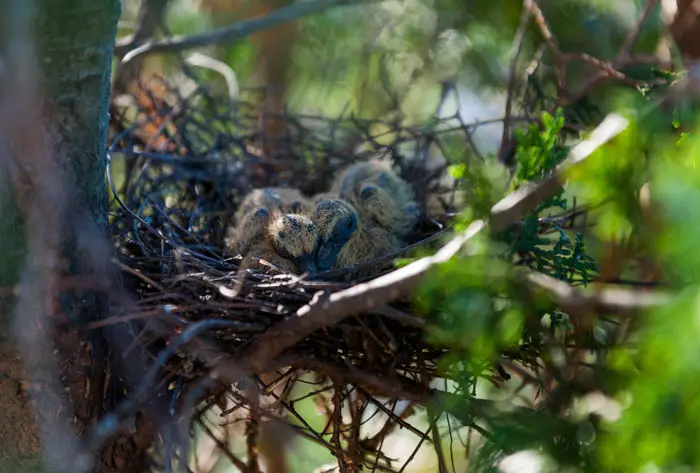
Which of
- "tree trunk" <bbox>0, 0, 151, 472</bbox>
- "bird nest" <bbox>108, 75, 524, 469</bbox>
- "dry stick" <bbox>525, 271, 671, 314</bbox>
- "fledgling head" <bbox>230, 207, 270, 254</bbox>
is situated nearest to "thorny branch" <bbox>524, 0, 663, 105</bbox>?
"bird nest" <bbox>108, 75, 524, 469</bbox>

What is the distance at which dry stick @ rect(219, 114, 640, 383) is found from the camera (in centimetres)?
102

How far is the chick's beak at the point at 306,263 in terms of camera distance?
190 centimetres

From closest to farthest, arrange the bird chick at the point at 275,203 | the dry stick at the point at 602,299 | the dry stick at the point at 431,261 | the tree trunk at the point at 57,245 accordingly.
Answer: the dry stick at the point at 602,299, the dry stick at the point at 431,261, the tree trunk at the point at 57,245, the bird chick at the point at 275,203

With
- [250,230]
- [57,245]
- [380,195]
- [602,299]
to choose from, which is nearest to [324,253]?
[250,230]

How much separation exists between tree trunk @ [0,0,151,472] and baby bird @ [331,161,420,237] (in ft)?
3.22

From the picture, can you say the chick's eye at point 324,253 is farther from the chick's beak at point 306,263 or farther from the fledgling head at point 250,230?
the fledgling head at point 250,230

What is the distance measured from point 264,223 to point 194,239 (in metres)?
0.21

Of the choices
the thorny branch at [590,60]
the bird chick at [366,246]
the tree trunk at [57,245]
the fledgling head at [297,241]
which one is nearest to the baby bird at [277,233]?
the fledgling head at [297,241]

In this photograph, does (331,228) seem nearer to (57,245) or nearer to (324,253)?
(324,253)

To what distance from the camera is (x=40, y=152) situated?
1.10 m

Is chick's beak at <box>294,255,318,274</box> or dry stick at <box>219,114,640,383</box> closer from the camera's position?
dry stick at <box>219,114,640,383</box>

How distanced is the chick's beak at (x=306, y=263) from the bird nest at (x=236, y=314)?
12cm

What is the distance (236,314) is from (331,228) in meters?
0.63

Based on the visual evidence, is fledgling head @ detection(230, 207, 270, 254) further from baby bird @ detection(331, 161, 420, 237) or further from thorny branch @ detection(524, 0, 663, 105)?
thorny branch @ detection(524, 0, 663, 105)
